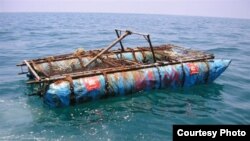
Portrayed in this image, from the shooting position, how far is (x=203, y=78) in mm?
15289

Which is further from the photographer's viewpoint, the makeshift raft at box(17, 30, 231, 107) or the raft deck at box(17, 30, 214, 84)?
the raft deck at box(17, 30, 214, 84)

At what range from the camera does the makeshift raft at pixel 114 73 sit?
11559 mm

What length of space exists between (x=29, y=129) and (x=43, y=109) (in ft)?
5.95

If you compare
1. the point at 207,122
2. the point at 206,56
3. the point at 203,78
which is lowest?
the point at 207,122

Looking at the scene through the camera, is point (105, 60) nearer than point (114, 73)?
No

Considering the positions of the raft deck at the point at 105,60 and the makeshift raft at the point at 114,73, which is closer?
the makeshift raft at the point at 114,73

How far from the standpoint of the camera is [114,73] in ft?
41.8

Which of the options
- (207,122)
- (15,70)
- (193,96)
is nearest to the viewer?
(207,122)

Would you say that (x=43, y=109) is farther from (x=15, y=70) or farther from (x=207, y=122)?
(x=15, y=70)

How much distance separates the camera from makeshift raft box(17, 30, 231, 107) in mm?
11559

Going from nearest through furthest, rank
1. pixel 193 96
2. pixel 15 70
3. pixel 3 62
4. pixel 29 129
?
pixel 29 129 → pixel 193 96 → pixel 15 70 → pixel 3 62

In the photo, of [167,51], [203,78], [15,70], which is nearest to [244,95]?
[203,78]

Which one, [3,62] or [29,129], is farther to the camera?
[3,62]

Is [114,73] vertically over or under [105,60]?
under
